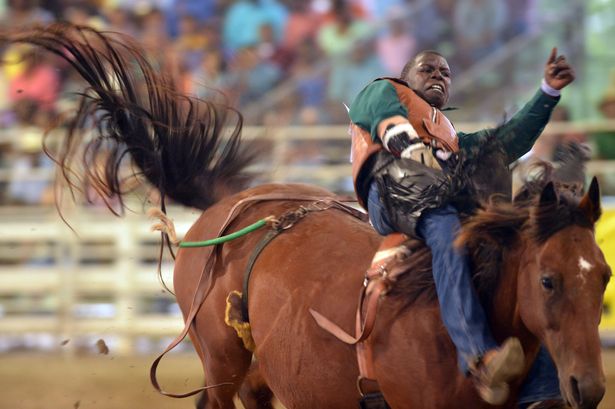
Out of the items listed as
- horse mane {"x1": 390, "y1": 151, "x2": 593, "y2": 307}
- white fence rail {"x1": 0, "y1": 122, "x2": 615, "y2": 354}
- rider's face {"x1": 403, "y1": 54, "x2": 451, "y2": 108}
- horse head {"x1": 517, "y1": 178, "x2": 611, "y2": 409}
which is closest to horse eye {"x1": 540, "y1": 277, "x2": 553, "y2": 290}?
horse head {"x1": 517, "y1": 178, "x2": 611, "y2": 409}

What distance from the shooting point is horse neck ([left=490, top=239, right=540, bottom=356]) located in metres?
3.08

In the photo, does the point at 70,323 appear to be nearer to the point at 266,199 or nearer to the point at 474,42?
the point at 266,199

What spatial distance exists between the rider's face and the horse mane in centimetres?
50

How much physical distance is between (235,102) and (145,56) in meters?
0.44

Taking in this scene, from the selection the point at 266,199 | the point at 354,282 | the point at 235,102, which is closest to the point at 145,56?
the point at 235,102

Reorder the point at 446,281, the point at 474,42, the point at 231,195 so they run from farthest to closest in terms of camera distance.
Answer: the point at 474,42, the point at 231,195, the point at 446,281

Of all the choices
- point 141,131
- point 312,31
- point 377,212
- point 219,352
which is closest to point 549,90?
point 377,212

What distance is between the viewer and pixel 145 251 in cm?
745

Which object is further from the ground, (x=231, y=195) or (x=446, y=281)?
(x=446, y=281)

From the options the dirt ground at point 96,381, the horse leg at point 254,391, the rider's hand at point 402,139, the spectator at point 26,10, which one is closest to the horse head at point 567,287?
the rider's hand at point 402,139

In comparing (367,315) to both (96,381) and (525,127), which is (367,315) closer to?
(525,127)

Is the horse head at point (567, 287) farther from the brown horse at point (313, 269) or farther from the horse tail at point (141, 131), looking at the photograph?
the horse tail at point (141, 131)

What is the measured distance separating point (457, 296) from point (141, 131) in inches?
77.1

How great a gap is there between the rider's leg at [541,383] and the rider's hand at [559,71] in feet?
2.72
